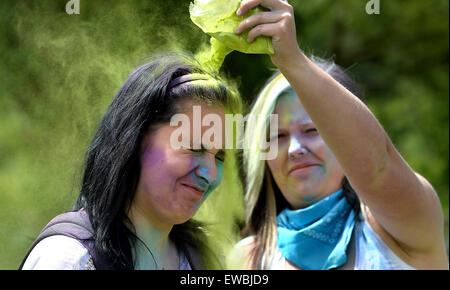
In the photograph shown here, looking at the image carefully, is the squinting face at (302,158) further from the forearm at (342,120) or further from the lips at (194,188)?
the lips at (194,188)

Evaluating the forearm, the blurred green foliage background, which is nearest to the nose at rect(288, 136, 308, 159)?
the blurred green foliage background

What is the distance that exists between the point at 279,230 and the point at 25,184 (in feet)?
3.01

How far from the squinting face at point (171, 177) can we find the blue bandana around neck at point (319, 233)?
0.78m

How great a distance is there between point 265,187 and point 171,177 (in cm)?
106

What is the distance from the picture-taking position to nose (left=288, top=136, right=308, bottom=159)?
209 cm

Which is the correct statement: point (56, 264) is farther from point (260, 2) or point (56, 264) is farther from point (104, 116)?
point (260, 2)

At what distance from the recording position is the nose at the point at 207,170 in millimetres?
1377

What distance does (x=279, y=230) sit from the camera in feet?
7.31

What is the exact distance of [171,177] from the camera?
136cm

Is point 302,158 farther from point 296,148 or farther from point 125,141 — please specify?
point 125,141

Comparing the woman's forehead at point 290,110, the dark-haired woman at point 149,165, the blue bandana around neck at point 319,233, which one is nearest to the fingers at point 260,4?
the dark-haired woman at point 149,165

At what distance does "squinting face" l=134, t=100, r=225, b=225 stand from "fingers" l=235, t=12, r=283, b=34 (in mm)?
222

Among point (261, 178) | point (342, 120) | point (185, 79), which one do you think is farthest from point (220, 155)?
point (261, 178)
